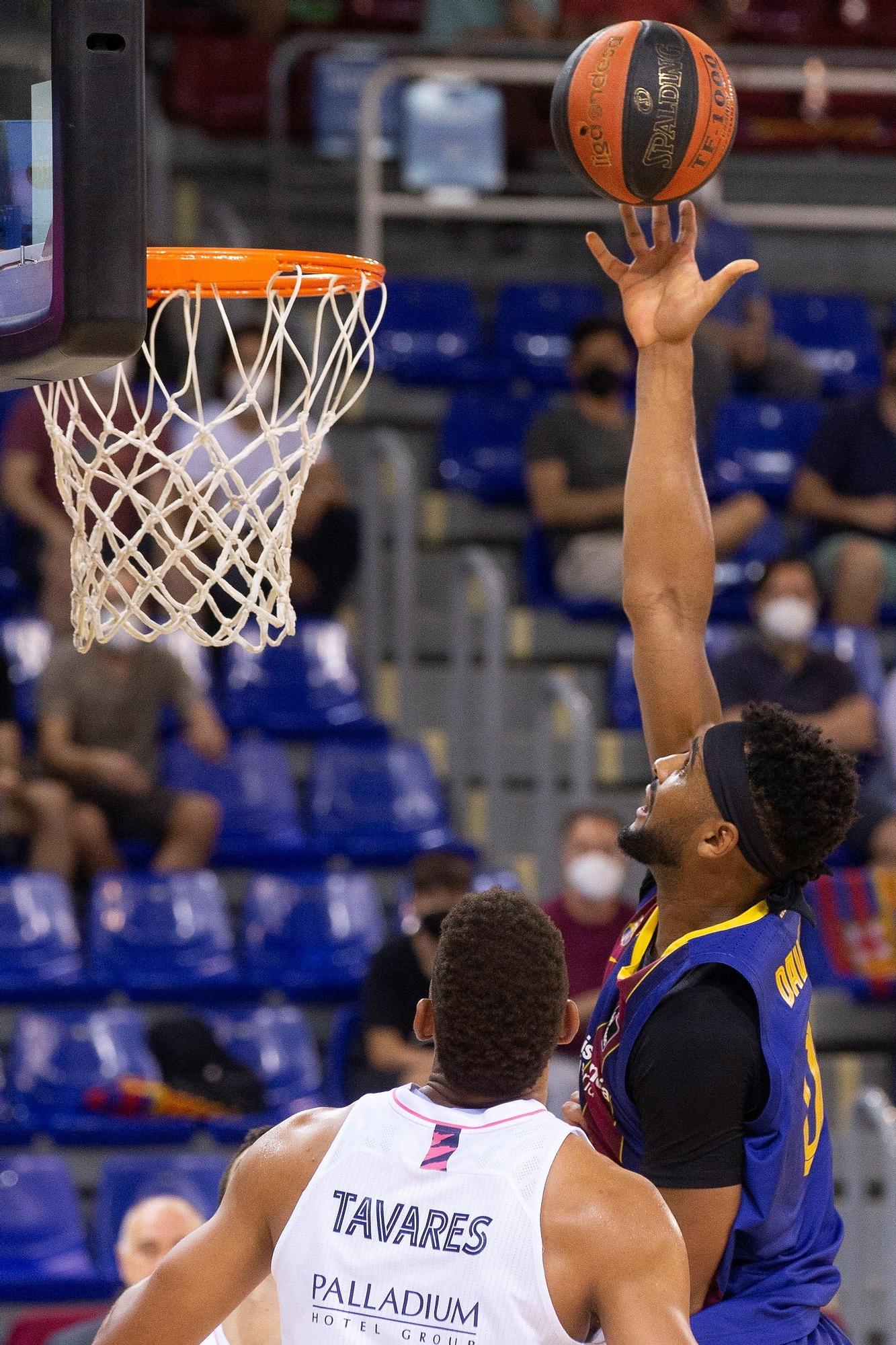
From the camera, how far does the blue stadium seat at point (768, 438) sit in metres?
8.69

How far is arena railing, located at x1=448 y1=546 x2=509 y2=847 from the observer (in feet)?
23.9

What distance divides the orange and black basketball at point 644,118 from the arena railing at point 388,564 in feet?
13.8

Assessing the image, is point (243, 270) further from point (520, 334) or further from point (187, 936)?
point (520, 334)

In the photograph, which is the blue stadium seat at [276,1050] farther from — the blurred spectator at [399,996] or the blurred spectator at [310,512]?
the blurred spectator at [310,512]

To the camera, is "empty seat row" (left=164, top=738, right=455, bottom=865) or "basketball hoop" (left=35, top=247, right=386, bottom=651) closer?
"basketball hoop" (left=35, top=247, right=386, bottom=651)

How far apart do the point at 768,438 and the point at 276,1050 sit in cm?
362

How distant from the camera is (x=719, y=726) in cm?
290

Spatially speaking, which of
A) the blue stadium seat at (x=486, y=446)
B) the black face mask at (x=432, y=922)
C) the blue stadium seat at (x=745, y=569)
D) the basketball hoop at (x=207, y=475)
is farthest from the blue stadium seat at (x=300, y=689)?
the basketball hoop at (x=207, y=475)

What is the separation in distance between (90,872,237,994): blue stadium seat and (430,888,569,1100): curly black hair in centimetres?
417

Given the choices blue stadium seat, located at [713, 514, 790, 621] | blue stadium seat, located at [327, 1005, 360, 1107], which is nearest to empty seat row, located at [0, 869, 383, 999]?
blue stadium seat, located at [327, 1005, 360, 1107]

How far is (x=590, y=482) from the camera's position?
7883 mm

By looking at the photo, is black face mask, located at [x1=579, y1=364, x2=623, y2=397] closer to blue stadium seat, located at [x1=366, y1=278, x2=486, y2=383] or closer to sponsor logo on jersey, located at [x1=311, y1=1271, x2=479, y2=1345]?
blue stadium seat, located at [x1=366, y1=278, x2=486, y2=383]

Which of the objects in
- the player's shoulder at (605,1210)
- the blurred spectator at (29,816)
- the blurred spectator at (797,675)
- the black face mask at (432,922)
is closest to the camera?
the player's shoulder at (605,1210)

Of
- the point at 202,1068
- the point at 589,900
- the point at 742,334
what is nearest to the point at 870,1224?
the point at 589,900
